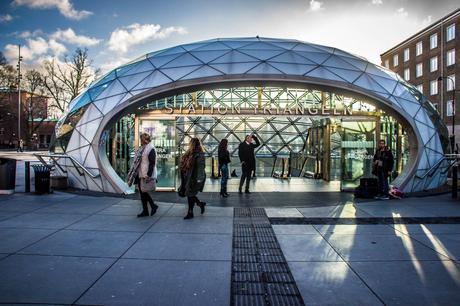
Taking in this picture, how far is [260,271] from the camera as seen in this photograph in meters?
3.88

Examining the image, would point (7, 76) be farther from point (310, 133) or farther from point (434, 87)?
point (434, 87)

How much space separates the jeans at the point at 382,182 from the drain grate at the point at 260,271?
4.74 metres

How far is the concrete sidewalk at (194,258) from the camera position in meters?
3.25

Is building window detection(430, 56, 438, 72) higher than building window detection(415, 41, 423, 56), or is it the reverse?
building window detection(415, 41, 423, 56)

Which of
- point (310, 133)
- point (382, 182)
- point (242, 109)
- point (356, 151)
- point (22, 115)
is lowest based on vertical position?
point (382, 182)

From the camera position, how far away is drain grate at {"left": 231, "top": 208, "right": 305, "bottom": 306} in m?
3.21

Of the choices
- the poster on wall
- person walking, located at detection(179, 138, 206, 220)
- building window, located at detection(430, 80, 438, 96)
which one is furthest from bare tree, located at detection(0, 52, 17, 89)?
building window, located at detection(430, 80, 438, 96)

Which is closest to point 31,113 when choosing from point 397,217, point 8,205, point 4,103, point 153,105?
point 4,103

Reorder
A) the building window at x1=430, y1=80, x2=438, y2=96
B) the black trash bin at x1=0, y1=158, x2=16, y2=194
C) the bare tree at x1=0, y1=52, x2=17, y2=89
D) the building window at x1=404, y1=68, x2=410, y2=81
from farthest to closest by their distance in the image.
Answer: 1. the building window at x1=404, y1=68, x2=410, y2=81
2. the bare tree at x1=0, y1=52, x2=17, y2=89
3. the building window at x1=430, y1=80, x2=438, y2=96
4. the black trash bin at x1=0, y1=158, x2=16, y2=194

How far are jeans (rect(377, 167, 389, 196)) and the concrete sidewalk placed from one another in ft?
6.94

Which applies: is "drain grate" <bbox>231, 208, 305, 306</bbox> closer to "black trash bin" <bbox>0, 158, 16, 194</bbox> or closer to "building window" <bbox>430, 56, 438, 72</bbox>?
"black trash bin" <bbox>0, 158, 16, 194</bbox>

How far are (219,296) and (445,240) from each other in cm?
377

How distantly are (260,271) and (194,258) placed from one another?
88 cm

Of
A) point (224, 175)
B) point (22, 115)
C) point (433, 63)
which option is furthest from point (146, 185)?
point (22, 115)
